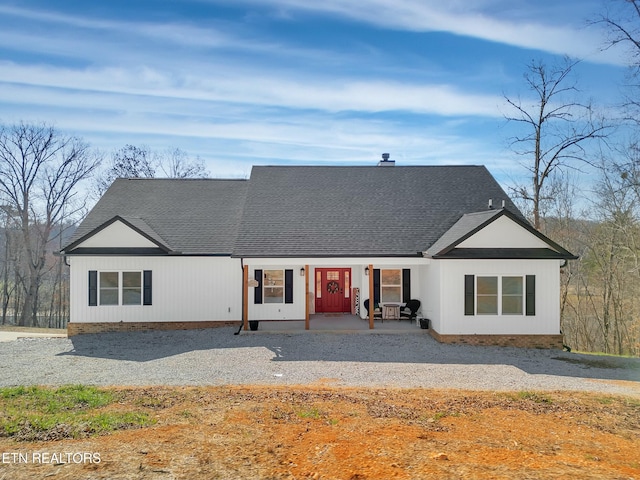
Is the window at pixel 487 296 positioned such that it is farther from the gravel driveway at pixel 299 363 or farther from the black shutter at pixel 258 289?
the black shutter at pixel 258 289

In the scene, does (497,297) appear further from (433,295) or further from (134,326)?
(134,326)

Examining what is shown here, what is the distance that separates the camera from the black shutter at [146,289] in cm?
1628

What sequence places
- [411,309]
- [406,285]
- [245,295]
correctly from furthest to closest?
[406,285], [411,309], [245,295]

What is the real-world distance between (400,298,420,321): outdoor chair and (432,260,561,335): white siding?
230 cm

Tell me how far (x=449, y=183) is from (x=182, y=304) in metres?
12.4

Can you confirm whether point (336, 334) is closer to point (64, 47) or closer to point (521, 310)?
point (521, 310)

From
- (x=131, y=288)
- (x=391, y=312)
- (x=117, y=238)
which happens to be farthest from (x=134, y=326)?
(x=391, y=312)

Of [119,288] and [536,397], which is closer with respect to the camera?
[536,397]

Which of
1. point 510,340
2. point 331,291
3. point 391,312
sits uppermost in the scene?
point 331,291

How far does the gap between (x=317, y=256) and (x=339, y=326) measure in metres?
2.71

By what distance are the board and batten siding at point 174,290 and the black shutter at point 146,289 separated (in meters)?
0.17

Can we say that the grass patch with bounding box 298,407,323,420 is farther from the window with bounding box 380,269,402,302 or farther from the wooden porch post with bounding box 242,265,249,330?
the window with bounding box 380,269,402,302

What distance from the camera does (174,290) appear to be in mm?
16484

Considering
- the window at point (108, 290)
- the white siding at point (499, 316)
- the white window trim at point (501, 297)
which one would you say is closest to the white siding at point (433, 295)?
the white siding at point (499, 316)
